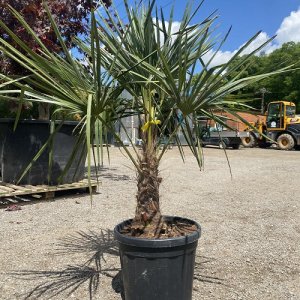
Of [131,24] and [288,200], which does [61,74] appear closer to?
[131,24]

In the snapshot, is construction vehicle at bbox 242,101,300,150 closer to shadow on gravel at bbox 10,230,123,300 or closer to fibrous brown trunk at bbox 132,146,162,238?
shadow on gravel at bbox 10,230,123,300

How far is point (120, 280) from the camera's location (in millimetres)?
3438

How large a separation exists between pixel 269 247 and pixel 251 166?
27.3 ft

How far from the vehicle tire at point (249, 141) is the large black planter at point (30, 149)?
57.0ft

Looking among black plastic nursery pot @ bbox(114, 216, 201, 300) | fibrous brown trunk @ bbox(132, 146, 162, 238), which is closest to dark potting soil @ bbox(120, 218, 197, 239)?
fibrous brown trunk @ bbox(132, 146, 162, 238)

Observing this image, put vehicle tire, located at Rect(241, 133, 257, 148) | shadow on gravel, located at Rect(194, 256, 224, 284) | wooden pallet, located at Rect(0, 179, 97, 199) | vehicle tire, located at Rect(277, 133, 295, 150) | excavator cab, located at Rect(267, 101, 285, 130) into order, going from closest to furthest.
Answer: shadow on gravel, located at Rect(194, 256, 224, 284) < wooden pallet, located at Rect(0, 179, 97, 199) < vehicle tire, located at Rect(277, 133, 295, 150) < excavator cab, located at Rect(267, 101, 285, 130) < vehicle tire, located at Rect(241, 133, 257, 148)

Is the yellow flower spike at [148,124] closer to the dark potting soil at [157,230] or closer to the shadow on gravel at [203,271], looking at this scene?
the dark potting soil at [157,230]

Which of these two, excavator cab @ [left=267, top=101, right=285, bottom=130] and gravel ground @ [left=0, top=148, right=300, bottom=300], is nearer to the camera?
gravel ground @ [left=0, top=148, right=300, bottom=300]

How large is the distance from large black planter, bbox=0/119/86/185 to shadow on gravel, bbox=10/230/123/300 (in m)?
2.50

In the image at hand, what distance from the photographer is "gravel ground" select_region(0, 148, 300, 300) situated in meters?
3.33

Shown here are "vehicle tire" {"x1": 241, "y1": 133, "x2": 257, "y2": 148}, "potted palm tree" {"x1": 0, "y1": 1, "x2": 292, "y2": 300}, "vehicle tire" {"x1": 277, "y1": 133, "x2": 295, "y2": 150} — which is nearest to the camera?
"potted palm tree" {"x1": 0, "y1": 1, "x2": 292, "y2": 300}

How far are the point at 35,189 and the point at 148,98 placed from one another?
3782 mm

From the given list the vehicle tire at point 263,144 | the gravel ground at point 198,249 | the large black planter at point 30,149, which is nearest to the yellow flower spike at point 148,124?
the gravel ground at point 198,249

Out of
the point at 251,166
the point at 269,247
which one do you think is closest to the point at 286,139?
the point at 251,166
